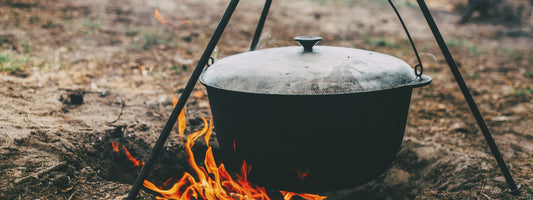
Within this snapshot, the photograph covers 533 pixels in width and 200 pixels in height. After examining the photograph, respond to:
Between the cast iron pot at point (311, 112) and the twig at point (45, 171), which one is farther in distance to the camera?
the twig at point (45, 171)

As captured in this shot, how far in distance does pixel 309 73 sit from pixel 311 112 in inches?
7.6

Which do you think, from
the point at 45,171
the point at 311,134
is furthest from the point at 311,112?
the point at 45,171

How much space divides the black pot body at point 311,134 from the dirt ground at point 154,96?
29.3 inches

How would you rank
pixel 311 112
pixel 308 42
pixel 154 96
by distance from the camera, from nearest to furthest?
pixel 311 112 → pixel 308 42 → pixel 154 96

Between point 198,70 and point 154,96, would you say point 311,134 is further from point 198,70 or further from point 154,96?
point 154,96

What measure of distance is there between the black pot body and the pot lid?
39mm

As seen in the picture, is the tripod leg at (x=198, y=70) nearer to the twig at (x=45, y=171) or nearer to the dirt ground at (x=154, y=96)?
the dirt ground at (x=154, y=96)

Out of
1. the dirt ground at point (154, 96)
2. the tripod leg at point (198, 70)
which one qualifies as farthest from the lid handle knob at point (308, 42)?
the dirt ground at point (154, 96)

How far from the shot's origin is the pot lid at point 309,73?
5.38 feet

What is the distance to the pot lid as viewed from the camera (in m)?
1.64

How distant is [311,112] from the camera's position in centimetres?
A: 167

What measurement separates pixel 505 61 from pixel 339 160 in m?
5.36

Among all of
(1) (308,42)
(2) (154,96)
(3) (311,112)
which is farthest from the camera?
(2) (154,96)

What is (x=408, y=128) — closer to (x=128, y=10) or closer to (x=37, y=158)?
(x=37, y=158)
